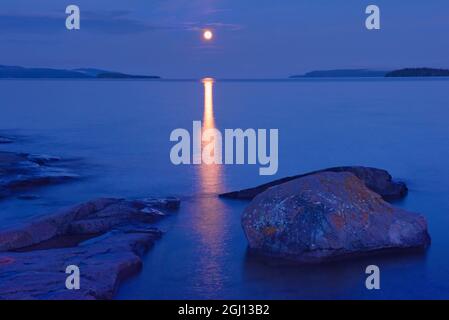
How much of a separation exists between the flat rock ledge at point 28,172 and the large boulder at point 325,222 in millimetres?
7877

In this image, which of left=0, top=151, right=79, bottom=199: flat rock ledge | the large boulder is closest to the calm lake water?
the large boulder

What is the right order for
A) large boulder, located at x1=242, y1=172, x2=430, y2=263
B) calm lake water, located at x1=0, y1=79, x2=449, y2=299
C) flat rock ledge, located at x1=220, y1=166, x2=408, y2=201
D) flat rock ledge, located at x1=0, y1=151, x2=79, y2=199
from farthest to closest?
flat rock ledge, located at x1=0, y1=151, x2=79, y2=199 < flat rock ledge, located at x1=220, y1=166, x2=408, y2=201 < large boulder, located at x1=242, y1=172, x2=430, y2=263 < calm lake water, located at x1=0, y1=79, x2=449, y2=299

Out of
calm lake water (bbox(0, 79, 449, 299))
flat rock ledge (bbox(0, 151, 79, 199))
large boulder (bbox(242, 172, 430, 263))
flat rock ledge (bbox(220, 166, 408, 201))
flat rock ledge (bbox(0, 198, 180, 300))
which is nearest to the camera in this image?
flat rock ledge (bbox(0, 198, 180, 300))

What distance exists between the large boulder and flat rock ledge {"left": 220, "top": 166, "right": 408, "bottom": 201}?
4137 millimetres

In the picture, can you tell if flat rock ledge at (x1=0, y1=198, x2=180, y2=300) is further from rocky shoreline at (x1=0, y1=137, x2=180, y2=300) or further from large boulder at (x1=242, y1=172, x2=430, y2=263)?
large boulder at (x1=242, y1=172, x2=430, y2=263)

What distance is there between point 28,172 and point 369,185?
10114 millimetres

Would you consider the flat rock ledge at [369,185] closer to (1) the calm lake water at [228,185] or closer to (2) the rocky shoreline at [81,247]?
(1) the calm lake water at [228,185]

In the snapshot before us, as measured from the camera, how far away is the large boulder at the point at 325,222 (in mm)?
11680

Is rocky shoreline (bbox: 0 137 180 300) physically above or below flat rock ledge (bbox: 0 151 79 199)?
below

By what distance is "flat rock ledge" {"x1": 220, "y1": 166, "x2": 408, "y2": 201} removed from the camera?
17.0m

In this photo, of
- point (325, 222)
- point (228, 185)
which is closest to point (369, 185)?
point (228, 185)

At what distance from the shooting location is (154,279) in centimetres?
1126

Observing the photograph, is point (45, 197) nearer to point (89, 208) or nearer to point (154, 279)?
point (89, 208)
